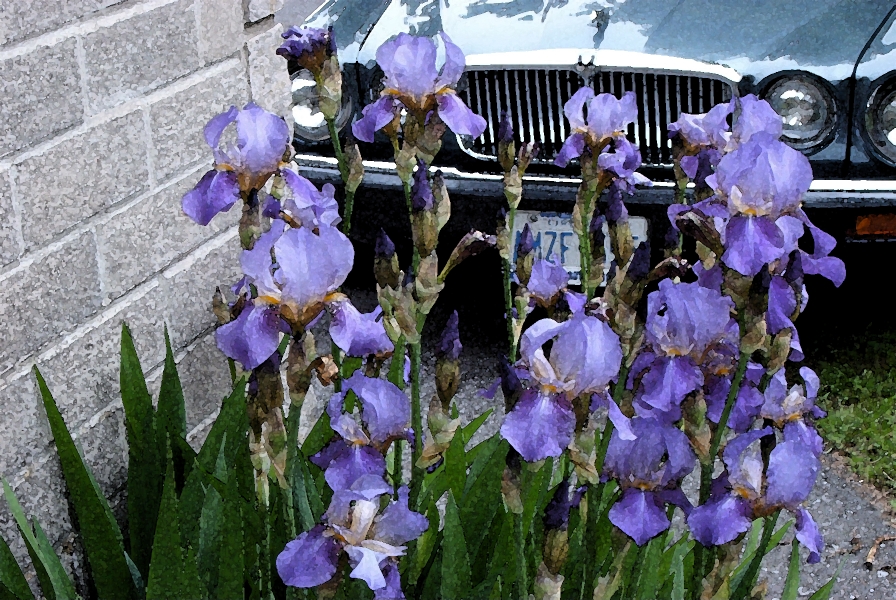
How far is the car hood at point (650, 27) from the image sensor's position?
2906 mm

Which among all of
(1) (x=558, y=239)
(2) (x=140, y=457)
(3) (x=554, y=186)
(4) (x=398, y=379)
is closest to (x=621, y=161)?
(4) (x=398, y=379)

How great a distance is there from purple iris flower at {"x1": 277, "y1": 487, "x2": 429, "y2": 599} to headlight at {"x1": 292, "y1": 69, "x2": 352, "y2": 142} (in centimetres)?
234

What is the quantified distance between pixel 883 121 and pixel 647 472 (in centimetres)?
207

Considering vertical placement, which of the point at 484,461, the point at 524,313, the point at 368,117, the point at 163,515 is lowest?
the point at 484,461

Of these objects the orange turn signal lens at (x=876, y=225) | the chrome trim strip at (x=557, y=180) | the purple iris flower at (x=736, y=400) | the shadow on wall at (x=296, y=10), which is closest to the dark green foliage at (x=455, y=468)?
the purple iris flower at (x=736, y=400)

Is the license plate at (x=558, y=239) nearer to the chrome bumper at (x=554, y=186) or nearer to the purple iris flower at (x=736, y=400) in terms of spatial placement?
the chrome bumper at (x=554, y=186)

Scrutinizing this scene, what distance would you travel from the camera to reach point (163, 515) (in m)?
1.34

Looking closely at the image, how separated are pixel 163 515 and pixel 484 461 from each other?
1.86 ft

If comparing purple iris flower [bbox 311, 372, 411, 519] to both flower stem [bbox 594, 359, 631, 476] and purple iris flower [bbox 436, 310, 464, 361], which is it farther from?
flower stem [bbox 594, 359, 631, 476]

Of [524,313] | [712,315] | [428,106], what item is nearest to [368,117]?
→ [428,106]

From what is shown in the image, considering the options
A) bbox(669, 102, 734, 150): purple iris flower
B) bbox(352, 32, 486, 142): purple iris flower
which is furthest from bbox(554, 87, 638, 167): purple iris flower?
bbox(352, 32, 486, 142): purple iris flower

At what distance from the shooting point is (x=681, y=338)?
1.10 meters

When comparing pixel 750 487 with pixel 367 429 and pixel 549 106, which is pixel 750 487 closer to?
pixel 367 429

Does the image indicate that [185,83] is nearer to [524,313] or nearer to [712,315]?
[524,313]
